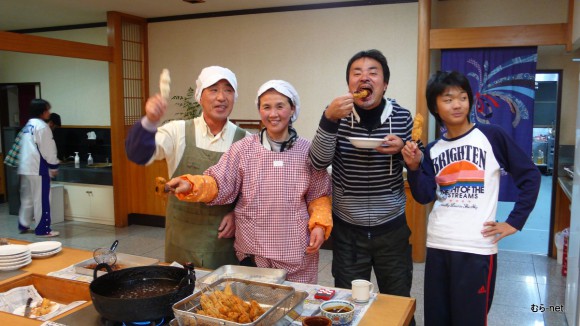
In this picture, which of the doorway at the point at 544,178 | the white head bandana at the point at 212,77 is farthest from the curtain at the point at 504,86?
the white head bandana at the point at 212,77

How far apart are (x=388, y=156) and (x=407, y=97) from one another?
3.02 m

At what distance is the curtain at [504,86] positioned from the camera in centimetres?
410

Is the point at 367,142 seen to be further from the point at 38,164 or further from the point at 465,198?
the point at 38,164

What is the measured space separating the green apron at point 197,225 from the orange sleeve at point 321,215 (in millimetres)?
404

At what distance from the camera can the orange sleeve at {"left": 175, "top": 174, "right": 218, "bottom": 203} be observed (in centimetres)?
191

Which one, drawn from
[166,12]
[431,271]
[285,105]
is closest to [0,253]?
[285,105]

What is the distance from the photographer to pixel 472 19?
4.63 metres

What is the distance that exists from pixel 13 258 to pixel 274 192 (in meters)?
1.19

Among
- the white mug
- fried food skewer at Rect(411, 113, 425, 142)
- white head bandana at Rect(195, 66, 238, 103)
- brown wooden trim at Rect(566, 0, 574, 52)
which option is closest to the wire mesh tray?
the white mug

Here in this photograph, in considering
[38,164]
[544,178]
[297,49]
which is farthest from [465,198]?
[544,178]

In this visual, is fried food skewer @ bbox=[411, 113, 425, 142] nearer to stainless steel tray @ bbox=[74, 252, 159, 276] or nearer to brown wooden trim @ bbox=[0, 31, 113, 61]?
stainless steel tray @ bbox=[74, 252, 159, 276]

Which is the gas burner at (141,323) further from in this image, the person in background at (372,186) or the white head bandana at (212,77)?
the white head bandana at (212,77)

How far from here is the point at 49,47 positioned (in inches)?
193

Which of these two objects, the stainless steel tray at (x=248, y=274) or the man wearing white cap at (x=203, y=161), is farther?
the man wearing white cap at (x=203, y=161)
